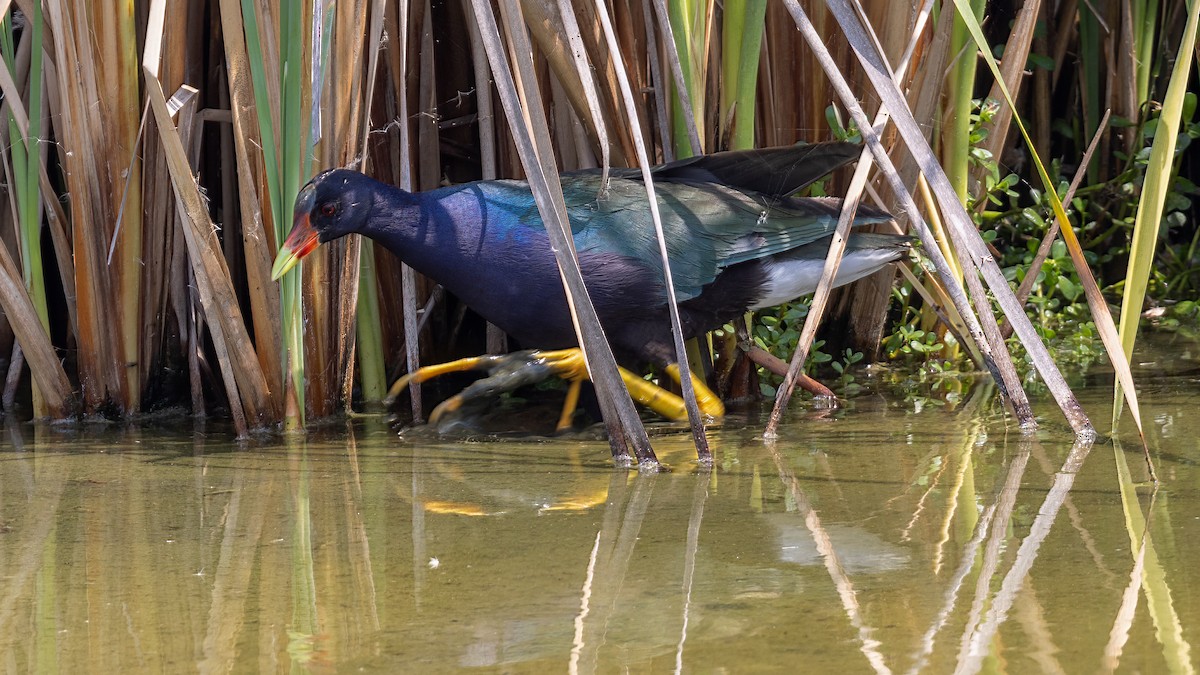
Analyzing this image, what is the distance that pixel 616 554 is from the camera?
1671 millimetres

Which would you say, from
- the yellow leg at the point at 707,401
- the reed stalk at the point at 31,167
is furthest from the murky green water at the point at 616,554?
the reed stalk at the point at 31,167

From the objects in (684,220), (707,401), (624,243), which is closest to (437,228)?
(624,243)

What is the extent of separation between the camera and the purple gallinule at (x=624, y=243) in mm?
2523

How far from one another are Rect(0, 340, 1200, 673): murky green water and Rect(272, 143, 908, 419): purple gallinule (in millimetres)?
279

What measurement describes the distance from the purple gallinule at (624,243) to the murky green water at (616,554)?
0.28 metres

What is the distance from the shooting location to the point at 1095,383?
270 centimetres

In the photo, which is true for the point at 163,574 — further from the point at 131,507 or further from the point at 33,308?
the point at 33,308

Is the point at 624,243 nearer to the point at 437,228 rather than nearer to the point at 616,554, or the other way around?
the point at 437,228

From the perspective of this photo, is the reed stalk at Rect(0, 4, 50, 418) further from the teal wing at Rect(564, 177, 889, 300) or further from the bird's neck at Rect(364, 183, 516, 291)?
the teal wing at Rect(564, 177, 889, 300)

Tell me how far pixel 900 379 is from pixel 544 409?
0.82 metres

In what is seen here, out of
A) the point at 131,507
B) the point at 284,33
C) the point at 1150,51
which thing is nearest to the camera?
the point at 131,507

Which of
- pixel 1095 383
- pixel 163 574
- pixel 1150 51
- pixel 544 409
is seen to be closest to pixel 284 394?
pixel 544 409

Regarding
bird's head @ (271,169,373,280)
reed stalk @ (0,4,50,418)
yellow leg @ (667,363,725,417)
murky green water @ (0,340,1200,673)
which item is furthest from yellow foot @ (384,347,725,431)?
reed stalk @ (0,4,50,418)

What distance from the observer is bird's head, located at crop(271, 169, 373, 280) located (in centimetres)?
245
